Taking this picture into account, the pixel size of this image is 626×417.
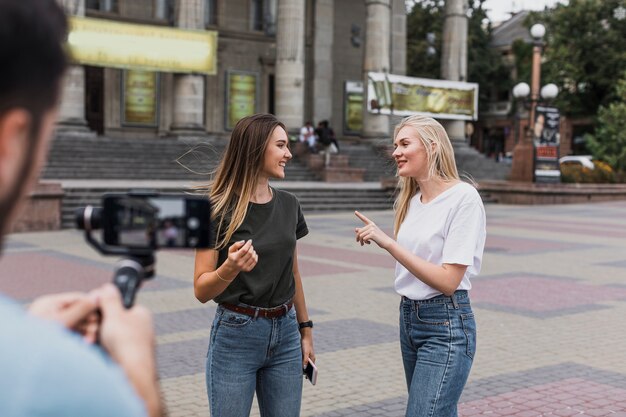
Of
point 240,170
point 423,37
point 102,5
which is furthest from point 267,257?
point 423,37

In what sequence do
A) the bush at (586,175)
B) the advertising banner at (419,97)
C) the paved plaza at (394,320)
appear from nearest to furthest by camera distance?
the paved plaza at (394,320) → the bush at (586,175) → the advertising banner at (419,97)

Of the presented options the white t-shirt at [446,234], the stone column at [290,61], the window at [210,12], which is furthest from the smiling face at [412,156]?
the window at [210,12]

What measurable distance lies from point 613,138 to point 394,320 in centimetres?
3728

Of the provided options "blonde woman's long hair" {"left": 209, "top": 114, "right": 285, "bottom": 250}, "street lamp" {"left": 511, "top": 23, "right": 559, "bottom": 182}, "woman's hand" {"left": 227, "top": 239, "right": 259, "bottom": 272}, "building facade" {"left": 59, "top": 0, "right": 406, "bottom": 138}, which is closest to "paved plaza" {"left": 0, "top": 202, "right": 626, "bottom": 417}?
"blonde woman's long hair" {"left": 209, "top": 114, "right": 285, "bottom": 250}

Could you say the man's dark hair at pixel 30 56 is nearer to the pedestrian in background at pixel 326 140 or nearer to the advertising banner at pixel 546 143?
the advertising banner at pixel 546 143

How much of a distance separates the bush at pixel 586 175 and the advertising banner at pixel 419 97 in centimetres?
718

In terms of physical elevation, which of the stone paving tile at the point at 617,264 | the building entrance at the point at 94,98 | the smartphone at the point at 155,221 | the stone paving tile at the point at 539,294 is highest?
the building entrance at the point at 94,98

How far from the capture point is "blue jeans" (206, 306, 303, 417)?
147 inches

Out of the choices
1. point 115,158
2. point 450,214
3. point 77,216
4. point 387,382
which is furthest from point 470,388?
point 115,158

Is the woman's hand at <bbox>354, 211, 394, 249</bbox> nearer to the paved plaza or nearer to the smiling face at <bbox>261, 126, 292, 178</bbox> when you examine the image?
Answer: the smiling face at <bbox>261, 126, 292, 178</bbox>

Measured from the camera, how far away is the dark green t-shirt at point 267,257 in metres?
3.77

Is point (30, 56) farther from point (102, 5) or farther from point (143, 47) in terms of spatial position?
point (102, 5)

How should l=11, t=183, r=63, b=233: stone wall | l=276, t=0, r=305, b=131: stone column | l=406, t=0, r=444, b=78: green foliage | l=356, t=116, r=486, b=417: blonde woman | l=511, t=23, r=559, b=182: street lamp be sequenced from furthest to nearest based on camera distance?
l=406, t=0, r=444, b=78: green foliage < l=276, t=0, r=305, b=131: stone column < l=511, t=23, r=559, b=182: street lamp < l=11, t=183, r=63, b=233: stone wall < l=356, t=116, r=486, b=417: blonde woman

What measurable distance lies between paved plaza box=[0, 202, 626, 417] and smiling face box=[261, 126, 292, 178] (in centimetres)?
278
